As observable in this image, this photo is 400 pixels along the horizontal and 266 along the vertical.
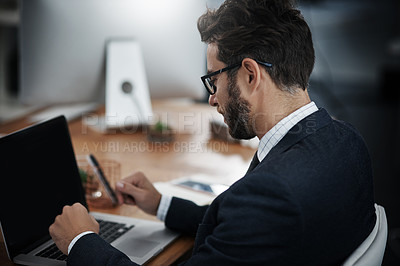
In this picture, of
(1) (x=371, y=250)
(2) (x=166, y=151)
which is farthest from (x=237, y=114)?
(2) (x=166, y=151)

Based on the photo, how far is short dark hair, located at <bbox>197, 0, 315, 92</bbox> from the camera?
3.57 ft

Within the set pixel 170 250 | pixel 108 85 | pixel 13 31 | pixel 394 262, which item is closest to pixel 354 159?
pixel 170 250

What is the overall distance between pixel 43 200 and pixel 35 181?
6 centimetres

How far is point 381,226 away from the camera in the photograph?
3.54 ft

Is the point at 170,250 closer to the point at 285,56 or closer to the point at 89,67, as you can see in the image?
the point at 285,56

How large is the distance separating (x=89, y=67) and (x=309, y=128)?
1295 mm

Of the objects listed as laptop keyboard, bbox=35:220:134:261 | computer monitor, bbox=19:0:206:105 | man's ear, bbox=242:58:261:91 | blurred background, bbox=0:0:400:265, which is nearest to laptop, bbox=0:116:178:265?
laptop keyboard, bbox=35:220:134:261

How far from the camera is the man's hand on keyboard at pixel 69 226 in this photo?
1.13 m

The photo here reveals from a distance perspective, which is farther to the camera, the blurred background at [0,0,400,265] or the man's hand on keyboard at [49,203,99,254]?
the blurred background at [0,0,400,265]

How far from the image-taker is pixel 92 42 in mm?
2053

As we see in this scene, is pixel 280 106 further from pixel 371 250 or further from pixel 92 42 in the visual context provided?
pixel 92 42

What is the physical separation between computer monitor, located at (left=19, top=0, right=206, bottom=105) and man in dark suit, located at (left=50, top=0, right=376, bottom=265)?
3.03ft

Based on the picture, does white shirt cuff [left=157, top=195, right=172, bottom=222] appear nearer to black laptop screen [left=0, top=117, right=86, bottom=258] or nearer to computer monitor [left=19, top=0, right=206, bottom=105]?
black laptop screen [left=0, top=117, right=86, bottom=258]

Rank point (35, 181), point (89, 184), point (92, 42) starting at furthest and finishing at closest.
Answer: point (92, 42) < point (89, 184) < point (35, 181)
